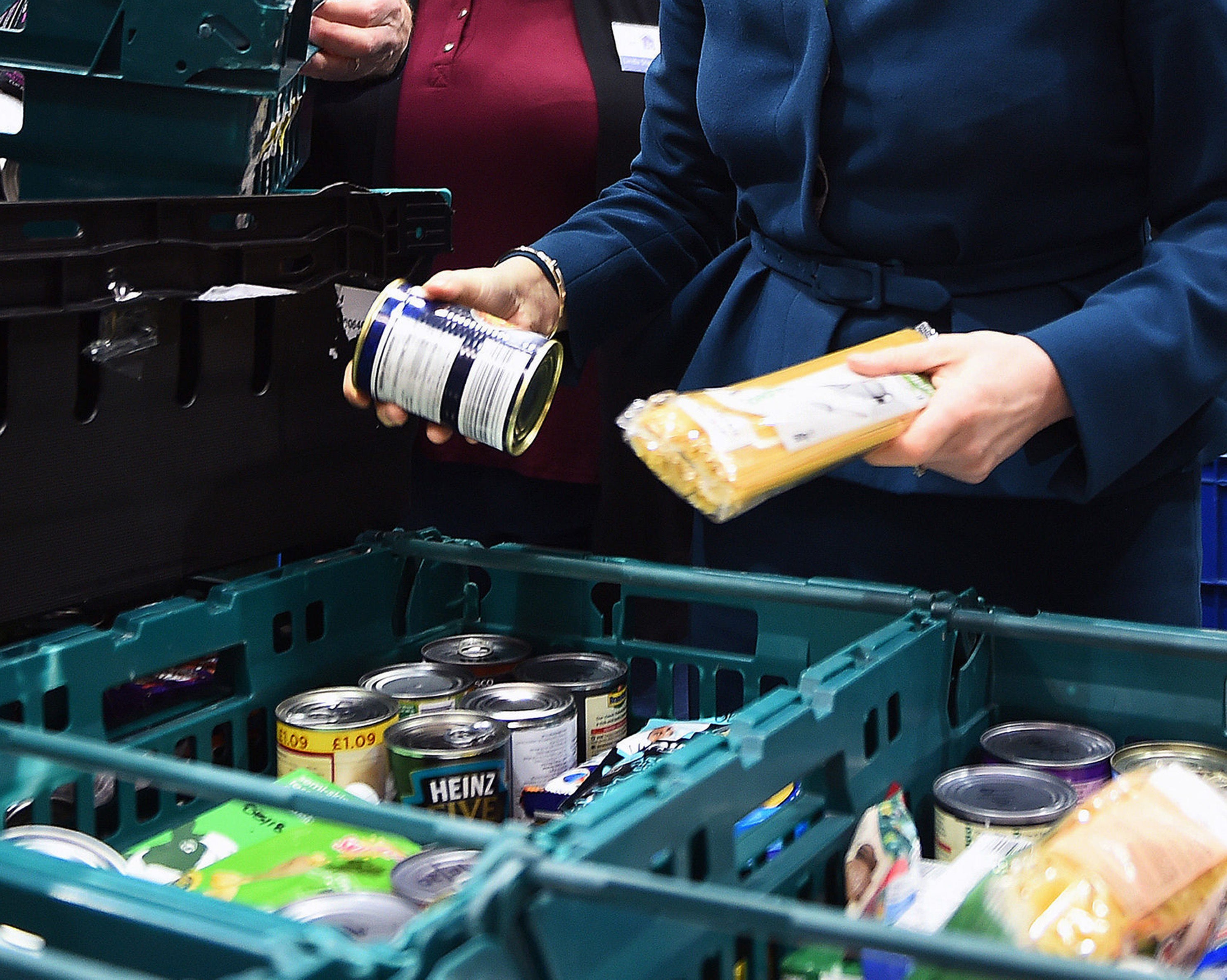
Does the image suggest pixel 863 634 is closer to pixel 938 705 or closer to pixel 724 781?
pixel 938 705

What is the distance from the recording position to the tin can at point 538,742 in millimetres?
1258

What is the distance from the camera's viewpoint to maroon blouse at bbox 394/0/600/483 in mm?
2195

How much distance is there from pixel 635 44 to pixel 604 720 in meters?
1.32

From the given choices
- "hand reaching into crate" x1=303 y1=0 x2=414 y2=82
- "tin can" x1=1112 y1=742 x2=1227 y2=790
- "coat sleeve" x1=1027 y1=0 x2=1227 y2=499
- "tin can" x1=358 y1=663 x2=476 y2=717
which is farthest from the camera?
"hand reaching into crate" x1=303 y1=0 x2=414 y2=82

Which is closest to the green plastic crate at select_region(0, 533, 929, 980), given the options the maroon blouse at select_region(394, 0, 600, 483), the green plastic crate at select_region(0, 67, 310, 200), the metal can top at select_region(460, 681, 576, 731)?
the metal can top at select_region(460, 681, 576, 731)

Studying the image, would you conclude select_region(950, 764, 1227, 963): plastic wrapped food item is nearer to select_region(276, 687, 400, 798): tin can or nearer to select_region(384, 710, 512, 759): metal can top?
select_region(384, 710, 512, 759): metal can top

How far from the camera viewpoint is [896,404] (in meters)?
1.14

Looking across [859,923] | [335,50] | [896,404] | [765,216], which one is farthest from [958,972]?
[335,50]

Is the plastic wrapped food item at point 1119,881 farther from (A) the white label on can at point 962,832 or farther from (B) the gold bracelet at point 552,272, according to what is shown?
(B) the gold bracelet at point 552,272

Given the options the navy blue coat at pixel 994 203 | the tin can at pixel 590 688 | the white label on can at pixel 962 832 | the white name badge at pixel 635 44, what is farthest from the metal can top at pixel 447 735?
the white name badge at pixel 635 44

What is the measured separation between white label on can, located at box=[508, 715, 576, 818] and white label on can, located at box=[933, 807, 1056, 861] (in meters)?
0.34

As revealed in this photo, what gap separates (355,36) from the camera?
201cm

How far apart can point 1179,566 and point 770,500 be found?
1.41 ft

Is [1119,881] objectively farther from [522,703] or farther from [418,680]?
[418,680]
